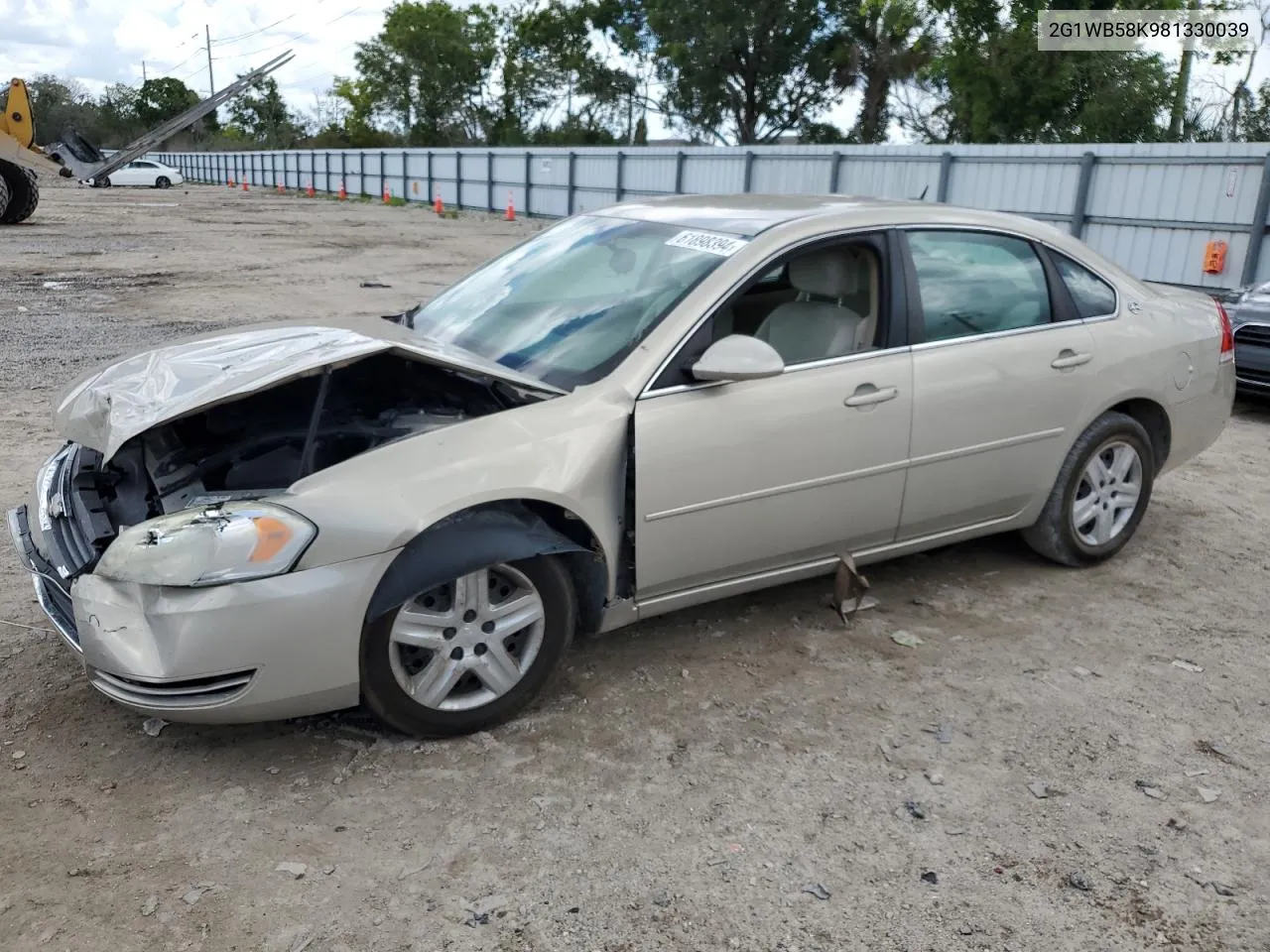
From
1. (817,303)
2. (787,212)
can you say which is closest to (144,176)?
(787,212)

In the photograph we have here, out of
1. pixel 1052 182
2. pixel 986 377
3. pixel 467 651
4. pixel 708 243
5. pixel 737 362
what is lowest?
pixel 467 651

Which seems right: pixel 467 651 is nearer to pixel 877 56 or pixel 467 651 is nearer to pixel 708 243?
pixel 708 243

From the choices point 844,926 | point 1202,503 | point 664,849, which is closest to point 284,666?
point 664,849

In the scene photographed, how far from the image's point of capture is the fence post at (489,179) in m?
34.0

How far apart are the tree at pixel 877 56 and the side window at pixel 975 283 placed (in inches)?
1640

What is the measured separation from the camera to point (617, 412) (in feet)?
11.1

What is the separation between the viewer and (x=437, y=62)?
7400 cm

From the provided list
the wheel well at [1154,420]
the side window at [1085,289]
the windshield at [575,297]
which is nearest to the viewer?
the windshield at [575,297]

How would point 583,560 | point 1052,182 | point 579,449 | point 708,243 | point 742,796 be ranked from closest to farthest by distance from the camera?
point 742,796 → point 579,449 → point 583,560 → point 708,243 → point 1052,182

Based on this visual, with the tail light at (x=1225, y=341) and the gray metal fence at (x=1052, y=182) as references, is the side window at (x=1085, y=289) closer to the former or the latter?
the tail light at (x=1225, y=341)

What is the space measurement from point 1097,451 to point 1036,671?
1.21 metres

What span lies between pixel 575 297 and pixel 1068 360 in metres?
2.00

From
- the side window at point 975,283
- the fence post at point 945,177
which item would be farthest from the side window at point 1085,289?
the fence post at point 945,177

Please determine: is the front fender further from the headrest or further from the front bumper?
the headrest
